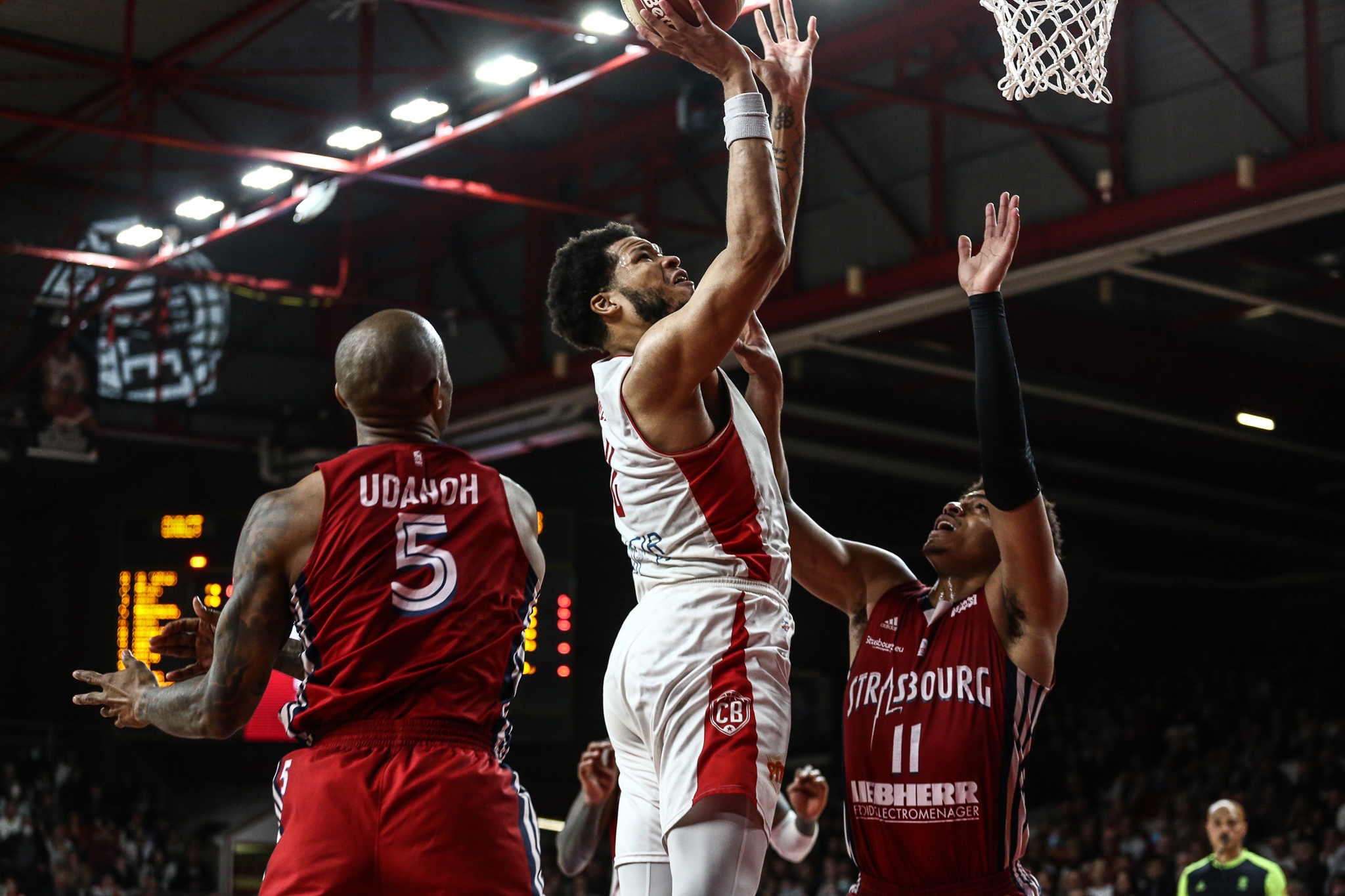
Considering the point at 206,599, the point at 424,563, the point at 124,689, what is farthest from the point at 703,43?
the point at 206,599

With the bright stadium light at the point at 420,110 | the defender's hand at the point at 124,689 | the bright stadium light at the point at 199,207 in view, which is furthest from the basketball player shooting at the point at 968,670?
the bright stadium light at the point at 199,207

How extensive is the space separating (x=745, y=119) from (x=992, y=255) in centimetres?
101

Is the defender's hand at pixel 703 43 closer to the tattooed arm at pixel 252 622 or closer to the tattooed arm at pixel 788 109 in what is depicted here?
the tattooed arm at pixel 788 109

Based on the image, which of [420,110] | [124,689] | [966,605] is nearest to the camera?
[124,689]

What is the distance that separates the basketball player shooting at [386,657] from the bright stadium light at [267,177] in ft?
40.6

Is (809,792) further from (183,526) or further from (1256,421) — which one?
(1256,421)

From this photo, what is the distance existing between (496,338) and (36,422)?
→ 6104 millimetres

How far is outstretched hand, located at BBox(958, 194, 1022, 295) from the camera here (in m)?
4.85

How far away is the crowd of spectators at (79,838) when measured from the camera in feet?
67.3

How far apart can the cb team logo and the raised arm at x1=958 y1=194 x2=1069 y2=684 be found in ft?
3.34

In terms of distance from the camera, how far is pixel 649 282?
4.64 meters

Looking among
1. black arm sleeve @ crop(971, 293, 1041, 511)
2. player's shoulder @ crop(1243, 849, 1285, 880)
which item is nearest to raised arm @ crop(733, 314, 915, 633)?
black arm sleeve @ crop(971, 293, 1041, 511)

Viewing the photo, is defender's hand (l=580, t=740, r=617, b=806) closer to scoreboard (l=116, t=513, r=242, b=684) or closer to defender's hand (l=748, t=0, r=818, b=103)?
defender's hand (l=748, t=0, r=818, b=103)

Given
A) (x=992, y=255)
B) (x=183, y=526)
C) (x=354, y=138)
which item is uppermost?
(x=354, y=138)
